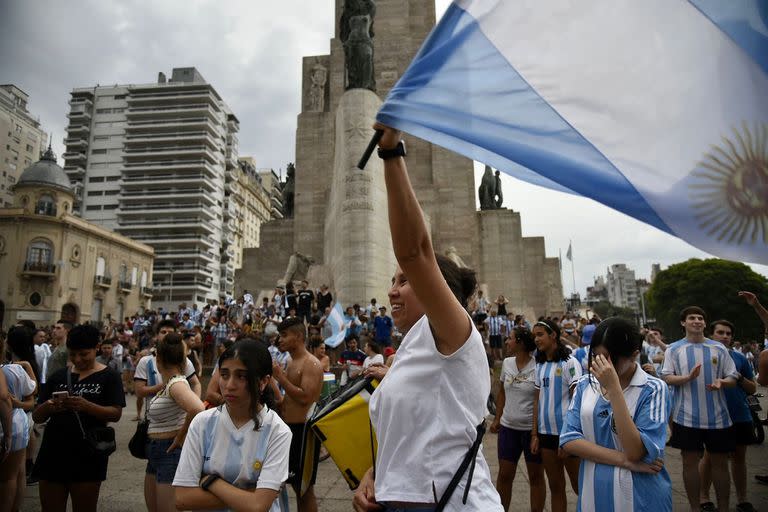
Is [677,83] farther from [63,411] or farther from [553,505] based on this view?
[63,411]

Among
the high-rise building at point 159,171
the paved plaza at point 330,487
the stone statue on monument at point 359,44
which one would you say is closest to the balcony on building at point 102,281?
the high-rise building at point 159,171

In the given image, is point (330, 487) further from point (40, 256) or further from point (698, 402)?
point (40, 256)

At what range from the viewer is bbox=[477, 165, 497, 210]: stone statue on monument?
1157 inches

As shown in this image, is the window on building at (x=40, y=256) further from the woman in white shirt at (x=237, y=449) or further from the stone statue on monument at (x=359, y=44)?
the woman in white shirt at (x=237, y=449)

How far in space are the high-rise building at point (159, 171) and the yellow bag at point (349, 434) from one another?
225ft

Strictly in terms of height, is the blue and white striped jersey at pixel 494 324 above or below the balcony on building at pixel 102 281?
below

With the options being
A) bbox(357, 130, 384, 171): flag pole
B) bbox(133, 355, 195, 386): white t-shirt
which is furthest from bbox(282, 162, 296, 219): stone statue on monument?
bbox(357, 130, 384, 171): flag pole

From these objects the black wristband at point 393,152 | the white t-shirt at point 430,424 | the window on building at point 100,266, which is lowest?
the white t-shirt at point 430,424

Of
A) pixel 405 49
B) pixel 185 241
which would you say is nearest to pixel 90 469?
pixel 405 49

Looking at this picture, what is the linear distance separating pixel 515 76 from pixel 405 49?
28715 millimetres

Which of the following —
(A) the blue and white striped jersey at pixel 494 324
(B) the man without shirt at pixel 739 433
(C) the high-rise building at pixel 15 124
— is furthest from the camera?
(A) the blue and white striped jersey at pixel 494 324

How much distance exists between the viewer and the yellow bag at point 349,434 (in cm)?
217

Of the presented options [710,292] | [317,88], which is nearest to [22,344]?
[317,88]

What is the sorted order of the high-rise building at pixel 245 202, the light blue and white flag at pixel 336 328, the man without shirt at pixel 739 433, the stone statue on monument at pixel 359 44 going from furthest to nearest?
the high-rise building at pixel 245 202, the stone statue on monument at pixel 359 44, the light blue and white flag at pixel 336 328, the man without shirt at pixel 739 433
